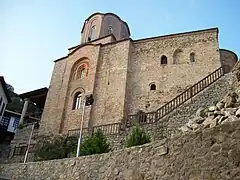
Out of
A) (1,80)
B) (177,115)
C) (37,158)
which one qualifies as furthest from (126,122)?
(1,80)

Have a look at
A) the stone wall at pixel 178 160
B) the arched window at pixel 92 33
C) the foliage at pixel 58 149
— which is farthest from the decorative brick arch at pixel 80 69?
the stone wall at pixel 178 160

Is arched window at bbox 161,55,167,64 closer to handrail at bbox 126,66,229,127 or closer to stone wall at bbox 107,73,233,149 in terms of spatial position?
handrail at bbox 126,66,229,127

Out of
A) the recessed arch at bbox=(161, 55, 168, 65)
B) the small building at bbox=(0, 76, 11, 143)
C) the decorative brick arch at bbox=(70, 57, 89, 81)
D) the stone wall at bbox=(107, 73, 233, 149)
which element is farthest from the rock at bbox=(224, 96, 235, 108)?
the small building at bbox=(0, 76, 11, 143)

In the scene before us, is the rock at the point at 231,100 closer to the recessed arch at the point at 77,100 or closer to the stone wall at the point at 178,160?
the stone wall at the point at 178,160

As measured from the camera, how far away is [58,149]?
1627 centimetres

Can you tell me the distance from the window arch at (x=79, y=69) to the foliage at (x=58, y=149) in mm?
7123

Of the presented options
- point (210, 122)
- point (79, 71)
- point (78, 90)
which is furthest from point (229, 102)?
point (79, 71)

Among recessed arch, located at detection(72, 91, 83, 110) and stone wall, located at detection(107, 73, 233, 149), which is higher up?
recessed arch, located at detection(72, 91, 83, 110)

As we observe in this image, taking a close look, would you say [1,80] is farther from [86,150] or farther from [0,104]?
[86,150]

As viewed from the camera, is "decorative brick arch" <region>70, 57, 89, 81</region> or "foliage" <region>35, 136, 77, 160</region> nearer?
"foliage" <region>35, 136, 77, 160</region>

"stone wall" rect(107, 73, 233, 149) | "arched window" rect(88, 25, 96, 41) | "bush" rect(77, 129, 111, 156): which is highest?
"arched window" rect(88, 25, 96, 41)

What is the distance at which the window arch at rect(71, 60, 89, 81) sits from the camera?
77.6ft

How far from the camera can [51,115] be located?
22.2 meters

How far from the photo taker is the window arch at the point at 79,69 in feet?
77.6
